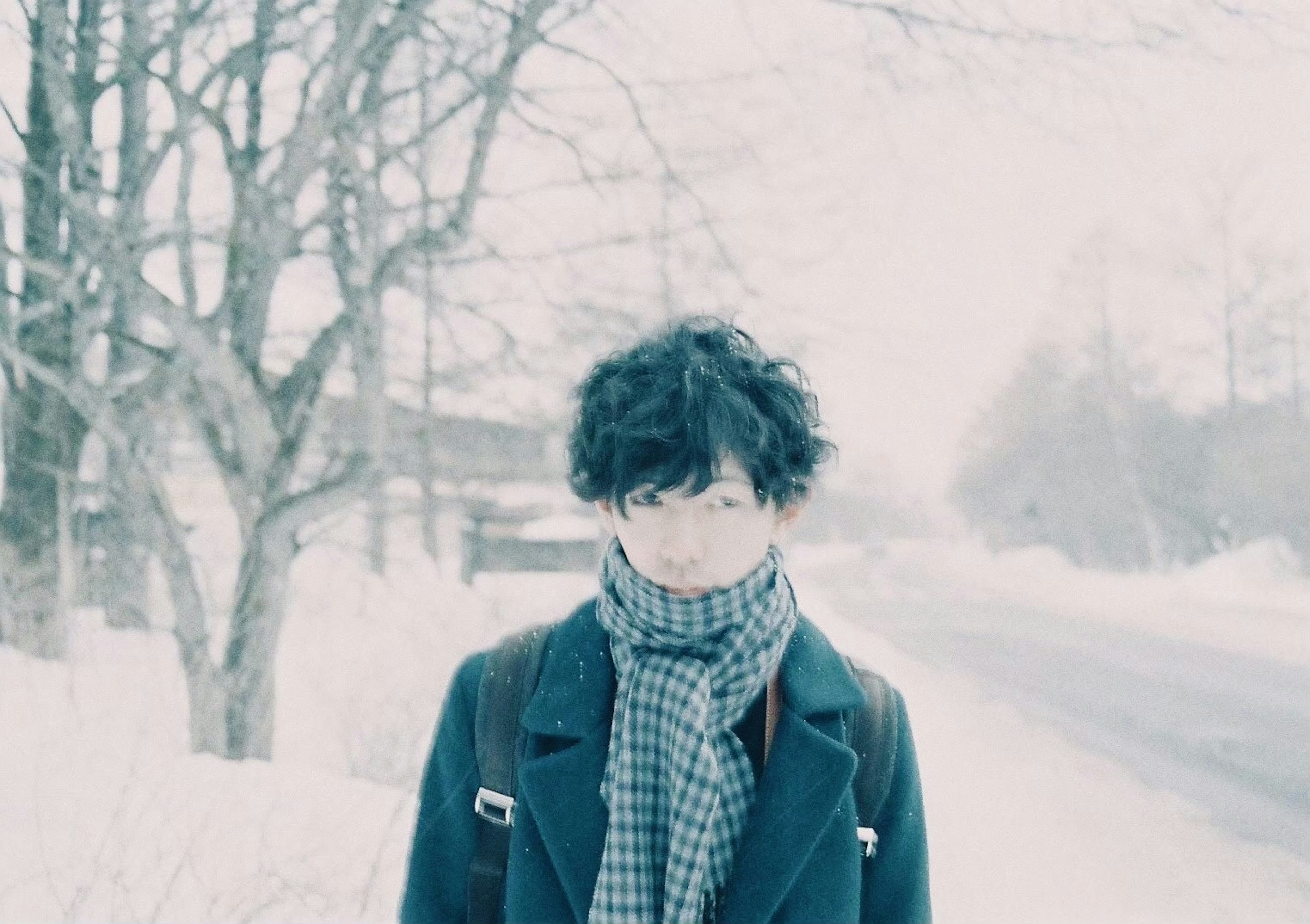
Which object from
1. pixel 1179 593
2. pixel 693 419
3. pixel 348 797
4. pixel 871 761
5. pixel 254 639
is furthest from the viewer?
pixel 1179 593

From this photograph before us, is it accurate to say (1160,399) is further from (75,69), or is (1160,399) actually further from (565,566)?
(75,69)

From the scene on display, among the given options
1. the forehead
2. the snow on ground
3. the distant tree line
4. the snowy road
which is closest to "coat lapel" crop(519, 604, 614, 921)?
the forehead

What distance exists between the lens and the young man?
3.99ft

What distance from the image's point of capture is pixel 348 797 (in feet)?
10.5

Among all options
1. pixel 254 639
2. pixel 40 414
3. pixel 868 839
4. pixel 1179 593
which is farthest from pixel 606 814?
pixel 1179 593

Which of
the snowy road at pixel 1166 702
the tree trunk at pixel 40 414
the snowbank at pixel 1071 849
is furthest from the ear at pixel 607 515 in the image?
the snowy road at pixel 1166 702

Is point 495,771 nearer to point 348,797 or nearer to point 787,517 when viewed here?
point 787,517

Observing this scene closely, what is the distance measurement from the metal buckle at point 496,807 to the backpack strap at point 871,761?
20.3 inches

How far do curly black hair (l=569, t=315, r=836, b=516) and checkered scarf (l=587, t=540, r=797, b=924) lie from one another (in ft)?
0.51

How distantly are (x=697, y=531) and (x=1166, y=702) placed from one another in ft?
23.0

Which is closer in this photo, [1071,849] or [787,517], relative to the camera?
[787,517]

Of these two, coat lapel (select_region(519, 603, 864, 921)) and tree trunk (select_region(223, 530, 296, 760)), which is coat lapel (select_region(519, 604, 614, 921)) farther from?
tree trunk (select_region(223, 530, 296, 760))

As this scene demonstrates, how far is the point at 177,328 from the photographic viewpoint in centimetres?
337

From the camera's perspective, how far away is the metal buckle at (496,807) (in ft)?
4.21
